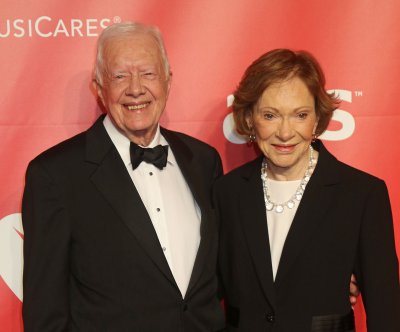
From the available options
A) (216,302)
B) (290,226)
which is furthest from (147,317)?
(290,226)

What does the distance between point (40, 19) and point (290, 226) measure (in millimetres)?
1309

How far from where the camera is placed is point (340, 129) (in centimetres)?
278

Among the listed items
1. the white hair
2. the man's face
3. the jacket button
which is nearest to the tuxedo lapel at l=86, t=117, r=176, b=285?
the man's face

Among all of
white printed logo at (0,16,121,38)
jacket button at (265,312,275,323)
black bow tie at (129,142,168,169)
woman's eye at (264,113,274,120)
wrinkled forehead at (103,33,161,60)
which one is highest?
white printed logo at (0,16,121,38)

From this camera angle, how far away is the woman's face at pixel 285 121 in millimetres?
2289

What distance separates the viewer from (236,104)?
8.04 feet

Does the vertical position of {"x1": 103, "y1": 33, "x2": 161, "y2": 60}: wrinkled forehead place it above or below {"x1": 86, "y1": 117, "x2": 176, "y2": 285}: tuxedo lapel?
above

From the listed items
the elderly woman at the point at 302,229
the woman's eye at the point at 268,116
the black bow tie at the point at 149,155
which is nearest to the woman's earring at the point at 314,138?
the elderly woman at the point at 302,229

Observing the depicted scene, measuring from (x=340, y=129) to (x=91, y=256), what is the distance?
4.03ft

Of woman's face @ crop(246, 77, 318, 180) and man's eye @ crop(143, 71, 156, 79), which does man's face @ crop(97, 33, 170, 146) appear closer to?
man's eye @ crop(143, 71, 156, 79)

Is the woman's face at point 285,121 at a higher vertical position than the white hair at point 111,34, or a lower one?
lower

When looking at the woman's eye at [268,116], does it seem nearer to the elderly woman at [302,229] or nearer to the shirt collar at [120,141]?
the elderly woman at [302,229]

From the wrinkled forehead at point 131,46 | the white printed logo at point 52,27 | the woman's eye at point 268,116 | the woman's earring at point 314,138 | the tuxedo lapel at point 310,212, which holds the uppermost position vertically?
the white printed logo at point 52,27

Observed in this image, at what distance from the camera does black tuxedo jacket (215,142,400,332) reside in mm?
2244
